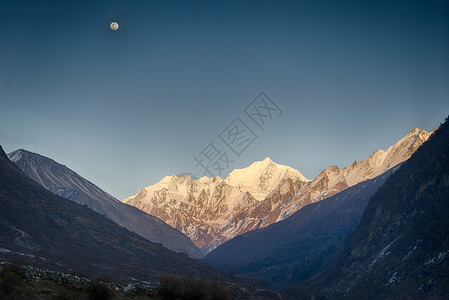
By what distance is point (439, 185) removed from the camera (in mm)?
119375

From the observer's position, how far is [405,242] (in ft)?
378

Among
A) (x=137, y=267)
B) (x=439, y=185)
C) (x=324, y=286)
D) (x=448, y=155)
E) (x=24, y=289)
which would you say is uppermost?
(x=448, y=155)

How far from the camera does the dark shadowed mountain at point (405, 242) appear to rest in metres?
91.1

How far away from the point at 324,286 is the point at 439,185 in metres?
66.5

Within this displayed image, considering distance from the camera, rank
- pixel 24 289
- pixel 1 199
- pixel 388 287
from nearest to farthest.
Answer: pixel 24 289 < pixel 388 287 < pixel 1 199

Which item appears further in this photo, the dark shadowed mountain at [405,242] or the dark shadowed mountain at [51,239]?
the dark shadowed mountain at [51,239]

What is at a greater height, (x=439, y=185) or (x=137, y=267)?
(x=439, y=185)

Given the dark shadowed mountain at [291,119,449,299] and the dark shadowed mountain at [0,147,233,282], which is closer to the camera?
the dark shadowed mountain at [291,119,449,299]

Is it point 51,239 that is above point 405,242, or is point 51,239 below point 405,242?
above

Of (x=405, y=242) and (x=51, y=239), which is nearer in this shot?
(x=405, y=242)

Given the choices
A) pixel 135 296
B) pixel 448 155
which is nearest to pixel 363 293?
pixel 448 155

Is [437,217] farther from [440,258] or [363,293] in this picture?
[363,293]

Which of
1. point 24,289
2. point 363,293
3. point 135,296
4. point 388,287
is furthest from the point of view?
point 363,293

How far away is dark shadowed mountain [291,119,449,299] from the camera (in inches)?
3588
